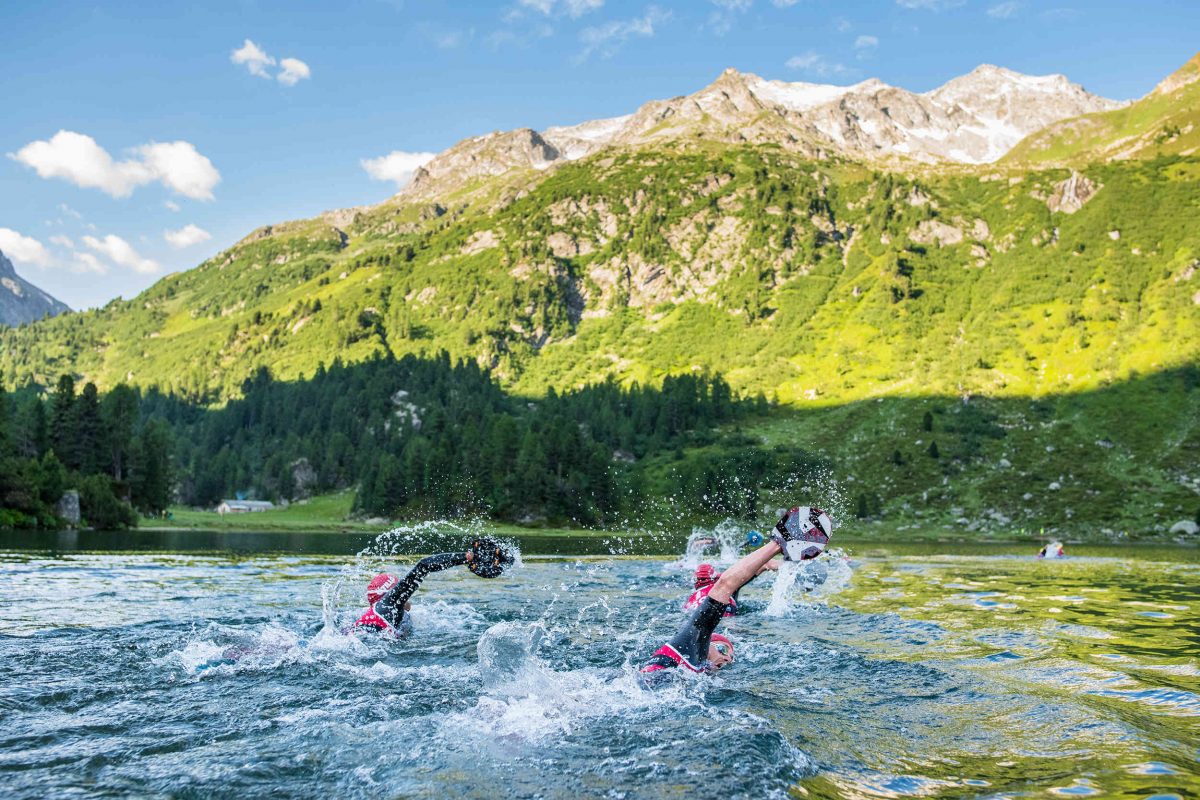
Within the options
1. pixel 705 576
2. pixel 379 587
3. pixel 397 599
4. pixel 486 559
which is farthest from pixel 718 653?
pixel 379 587

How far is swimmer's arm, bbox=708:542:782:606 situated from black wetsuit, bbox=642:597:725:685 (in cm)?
43

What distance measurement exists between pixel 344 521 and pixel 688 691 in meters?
137

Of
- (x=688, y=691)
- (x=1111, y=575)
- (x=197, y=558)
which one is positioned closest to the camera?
(x=688, y=691)

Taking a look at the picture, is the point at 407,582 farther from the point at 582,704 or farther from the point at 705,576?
the point at 705,576

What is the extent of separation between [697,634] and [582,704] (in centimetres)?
327

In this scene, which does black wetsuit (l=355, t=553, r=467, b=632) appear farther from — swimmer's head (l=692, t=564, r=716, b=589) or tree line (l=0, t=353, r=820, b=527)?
tree line (l=0, t=353, r=820, b=527)

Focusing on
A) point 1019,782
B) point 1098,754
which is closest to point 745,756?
point 1019,782

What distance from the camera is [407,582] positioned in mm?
18547

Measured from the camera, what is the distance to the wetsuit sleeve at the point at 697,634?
46.3ft

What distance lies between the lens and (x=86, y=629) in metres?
18.8

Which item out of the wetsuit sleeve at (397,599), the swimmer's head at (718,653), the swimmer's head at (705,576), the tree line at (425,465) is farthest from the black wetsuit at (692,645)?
the tree line at (425,465)

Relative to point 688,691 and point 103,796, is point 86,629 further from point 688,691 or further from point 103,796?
point 688,691

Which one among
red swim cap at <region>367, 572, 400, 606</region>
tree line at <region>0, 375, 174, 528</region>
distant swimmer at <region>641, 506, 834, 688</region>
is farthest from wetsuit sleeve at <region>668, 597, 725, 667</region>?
tree line at <region>0, 375, 174, 528</region>

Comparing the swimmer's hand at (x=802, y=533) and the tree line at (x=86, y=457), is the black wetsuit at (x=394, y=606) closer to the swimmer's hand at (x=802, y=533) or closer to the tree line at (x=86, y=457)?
the swimmer's hand at (x=802, y=533)
